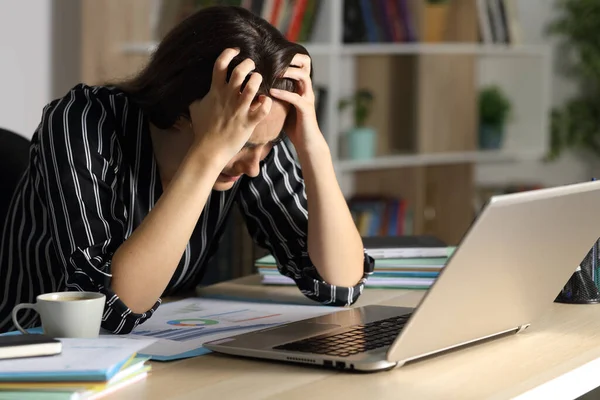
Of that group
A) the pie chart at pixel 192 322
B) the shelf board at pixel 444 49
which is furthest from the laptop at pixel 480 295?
the shelf board at pixel 444 49

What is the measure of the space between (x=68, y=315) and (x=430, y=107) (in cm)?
289

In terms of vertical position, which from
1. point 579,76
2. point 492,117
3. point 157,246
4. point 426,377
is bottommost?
point 426,377

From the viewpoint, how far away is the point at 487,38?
403 cm

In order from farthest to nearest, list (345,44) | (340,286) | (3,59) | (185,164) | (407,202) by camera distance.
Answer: (407,202)
(345,44)
(3,59)
(340,286)
(185,164)

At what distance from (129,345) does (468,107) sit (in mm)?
3096

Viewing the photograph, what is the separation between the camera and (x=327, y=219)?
1.56 metres

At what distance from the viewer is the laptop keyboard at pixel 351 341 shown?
115 centimetres

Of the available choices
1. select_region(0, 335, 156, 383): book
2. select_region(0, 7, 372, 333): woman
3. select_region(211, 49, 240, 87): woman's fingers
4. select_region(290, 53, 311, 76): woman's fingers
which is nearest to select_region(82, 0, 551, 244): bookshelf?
select_region(0, 7, 372, 333): woman

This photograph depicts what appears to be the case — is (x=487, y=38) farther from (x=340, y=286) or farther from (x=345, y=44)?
(x=340, y=286)

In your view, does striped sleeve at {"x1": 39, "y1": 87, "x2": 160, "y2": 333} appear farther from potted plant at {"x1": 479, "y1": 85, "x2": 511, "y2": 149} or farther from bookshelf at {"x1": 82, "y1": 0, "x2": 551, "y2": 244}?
potted plant at {"x1": 479, "y1": 85, "x2": 511, "y2": 149}

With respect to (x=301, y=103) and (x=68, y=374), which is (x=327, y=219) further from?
(x=68, y=374)

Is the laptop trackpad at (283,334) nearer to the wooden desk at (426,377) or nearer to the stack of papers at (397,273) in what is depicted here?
the wooden desk at (426,377)

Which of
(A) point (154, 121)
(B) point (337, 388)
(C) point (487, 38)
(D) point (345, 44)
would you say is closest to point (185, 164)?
(A) point (154, 121)

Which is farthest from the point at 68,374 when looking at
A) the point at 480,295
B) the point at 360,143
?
the point at 360,143
